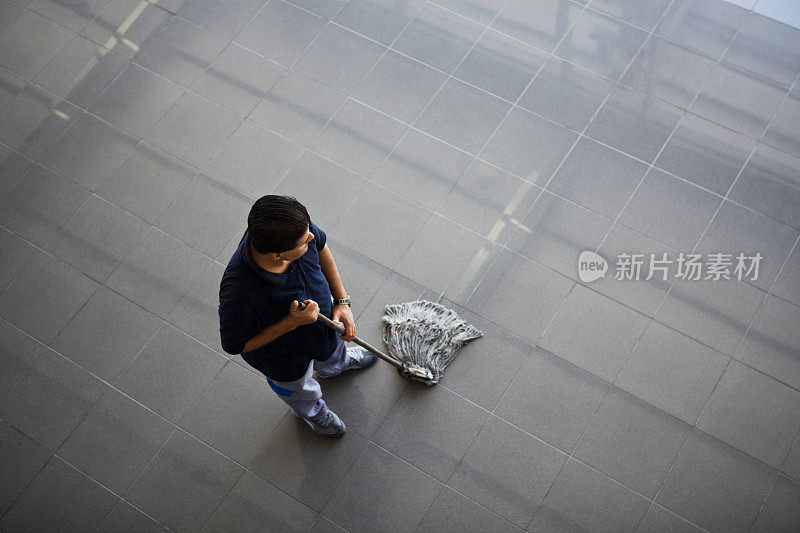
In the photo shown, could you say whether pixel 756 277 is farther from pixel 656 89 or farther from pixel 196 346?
pixel 196 346

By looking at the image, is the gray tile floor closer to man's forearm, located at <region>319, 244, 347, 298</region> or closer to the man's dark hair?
man's forearm, located at <region>319, 244, 347, 298</region>

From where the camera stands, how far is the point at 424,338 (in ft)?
10.8

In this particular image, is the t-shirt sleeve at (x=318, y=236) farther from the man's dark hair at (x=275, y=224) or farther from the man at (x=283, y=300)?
the man's dark hair at (x=275, y=224)

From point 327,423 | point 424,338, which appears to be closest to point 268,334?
point 327,423

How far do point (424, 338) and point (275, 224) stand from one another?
1316mm

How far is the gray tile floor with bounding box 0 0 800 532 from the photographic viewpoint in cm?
309

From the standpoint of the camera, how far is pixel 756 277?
3.43 m

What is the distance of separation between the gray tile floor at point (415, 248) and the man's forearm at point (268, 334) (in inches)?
37.1

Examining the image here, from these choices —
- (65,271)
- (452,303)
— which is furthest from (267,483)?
(65,271)

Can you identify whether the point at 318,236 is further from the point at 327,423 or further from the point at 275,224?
the point at 327,423

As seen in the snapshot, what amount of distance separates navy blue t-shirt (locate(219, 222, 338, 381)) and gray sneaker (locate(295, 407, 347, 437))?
34 cm

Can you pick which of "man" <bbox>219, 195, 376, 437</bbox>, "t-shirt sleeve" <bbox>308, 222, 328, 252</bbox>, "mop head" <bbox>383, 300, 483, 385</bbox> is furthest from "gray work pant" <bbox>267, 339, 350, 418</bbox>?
"t-shirt sleeve" <bbox>308, 222, 328, 252</bbox>
